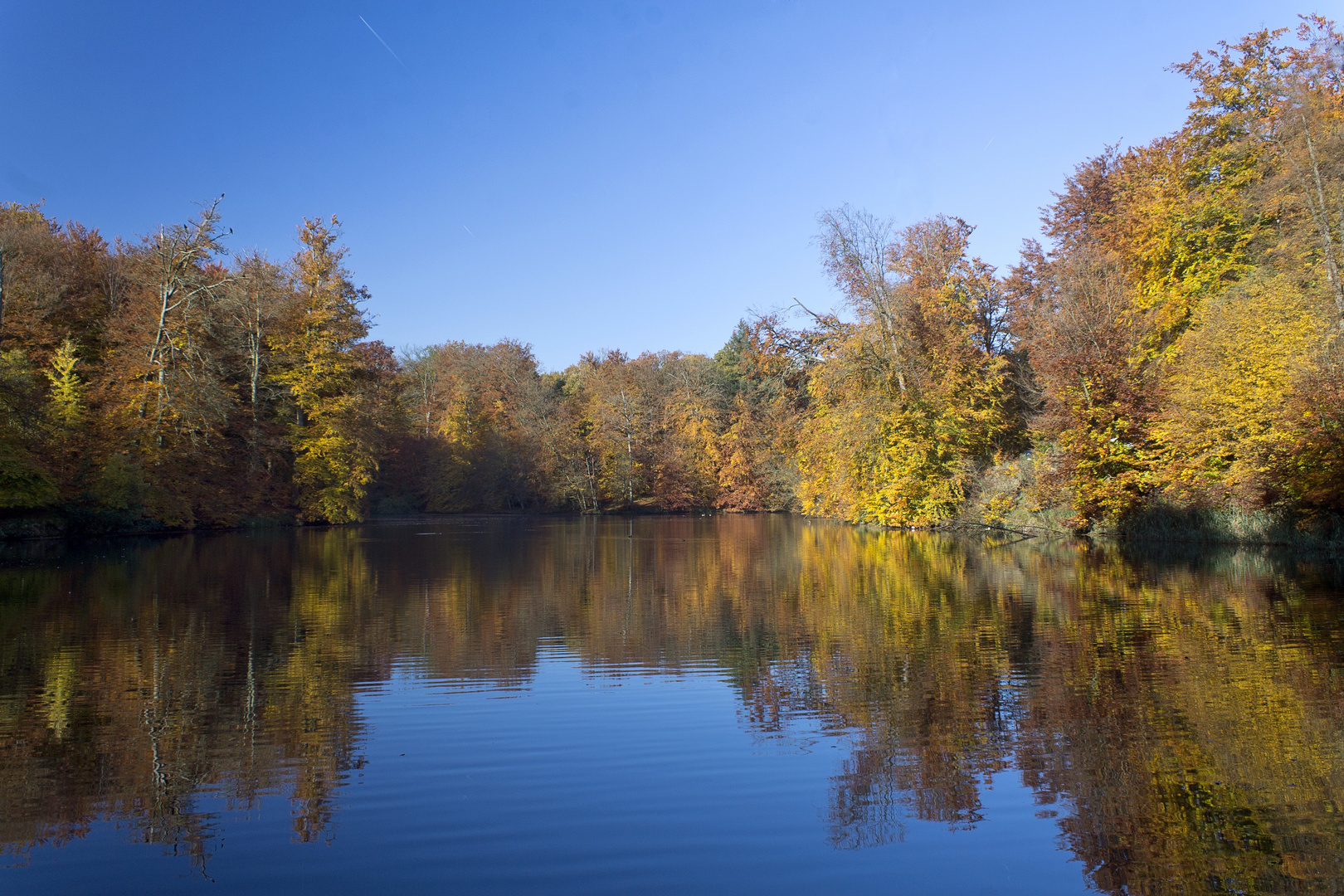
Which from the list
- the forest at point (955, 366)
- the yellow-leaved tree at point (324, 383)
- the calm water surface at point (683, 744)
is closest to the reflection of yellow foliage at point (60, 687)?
the calm water surface at point (683, 744)

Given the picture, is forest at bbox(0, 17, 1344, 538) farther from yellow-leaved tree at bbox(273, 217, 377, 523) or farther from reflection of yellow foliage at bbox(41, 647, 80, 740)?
reflection of yellow foliage at bbox(41, 647, 80, 740)

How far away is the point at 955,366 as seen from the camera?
31500mm

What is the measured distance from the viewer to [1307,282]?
72.4ft

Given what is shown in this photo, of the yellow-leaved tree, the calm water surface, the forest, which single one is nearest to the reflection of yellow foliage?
the calm water surface

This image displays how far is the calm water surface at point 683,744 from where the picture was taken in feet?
13.9

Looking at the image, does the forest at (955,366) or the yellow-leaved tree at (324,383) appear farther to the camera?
the yellow-leaved tree at (324,383)

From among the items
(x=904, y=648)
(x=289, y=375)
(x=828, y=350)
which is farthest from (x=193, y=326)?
(x=904, y=648)

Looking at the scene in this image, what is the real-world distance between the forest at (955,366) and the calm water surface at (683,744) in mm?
7655

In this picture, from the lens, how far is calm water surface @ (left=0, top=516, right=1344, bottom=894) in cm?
423

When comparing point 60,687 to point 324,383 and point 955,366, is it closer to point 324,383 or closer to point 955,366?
point 955,366

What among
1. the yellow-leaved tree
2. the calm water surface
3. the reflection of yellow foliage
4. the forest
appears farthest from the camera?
the yellow-leaved tree

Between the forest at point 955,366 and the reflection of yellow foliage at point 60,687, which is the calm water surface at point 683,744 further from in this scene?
the forest at point 955,366

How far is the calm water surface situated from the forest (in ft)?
25.1

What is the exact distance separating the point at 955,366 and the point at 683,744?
27.8m
